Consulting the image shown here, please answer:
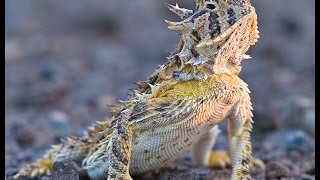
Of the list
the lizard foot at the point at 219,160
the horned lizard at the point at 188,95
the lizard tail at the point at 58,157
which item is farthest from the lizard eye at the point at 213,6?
the lizard foot at the point at 219,160

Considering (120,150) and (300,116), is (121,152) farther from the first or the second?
(300,116)

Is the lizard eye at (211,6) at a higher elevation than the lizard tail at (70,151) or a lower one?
higher

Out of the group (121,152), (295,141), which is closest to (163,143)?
(121,152)

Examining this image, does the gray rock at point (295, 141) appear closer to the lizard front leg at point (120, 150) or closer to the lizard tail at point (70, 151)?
the lizard tail at point (70, 151)

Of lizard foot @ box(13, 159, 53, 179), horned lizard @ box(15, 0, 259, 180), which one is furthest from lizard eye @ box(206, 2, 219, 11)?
lizard foot @ box(13, 159, 53, 179)

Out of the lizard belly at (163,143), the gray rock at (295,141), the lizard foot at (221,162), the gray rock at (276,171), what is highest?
the gray rock at (295,141)

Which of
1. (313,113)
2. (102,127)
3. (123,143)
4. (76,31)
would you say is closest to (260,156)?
(313,113)

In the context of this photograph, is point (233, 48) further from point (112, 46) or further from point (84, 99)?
point (112, 46)
